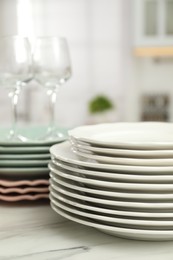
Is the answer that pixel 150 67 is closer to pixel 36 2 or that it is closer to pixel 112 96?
pixel 112 96

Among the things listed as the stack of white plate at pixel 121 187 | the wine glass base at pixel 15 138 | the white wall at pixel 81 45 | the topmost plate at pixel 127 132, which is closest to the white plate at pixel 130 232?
the stack of white plate at pixel 121 187

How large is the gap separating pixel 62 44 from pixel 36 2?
3.09 metres

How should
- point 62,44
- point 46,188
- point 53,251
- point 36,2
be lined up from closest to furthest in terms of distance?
point 53,251, point 46,188, point 62,44, point 36,2

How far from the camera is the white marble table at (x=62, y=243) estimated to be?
0.60 meters

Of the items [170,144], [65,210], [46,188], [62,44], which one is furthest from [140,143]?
[62,44]

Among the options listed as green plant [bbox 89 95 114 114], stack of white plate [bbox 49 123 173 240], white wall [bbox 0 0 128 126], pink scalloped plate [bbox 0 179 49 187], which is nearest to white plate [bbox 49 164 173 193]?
stack of white plate [bbox 49 123 173 240]

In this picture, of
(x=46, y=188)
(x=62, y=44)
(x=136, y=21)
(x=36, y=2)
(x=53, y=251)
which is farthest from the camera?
(x=36, y=2)

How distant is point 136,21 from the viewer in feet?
12.0

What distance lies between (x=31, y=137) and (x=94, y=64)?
3157mm

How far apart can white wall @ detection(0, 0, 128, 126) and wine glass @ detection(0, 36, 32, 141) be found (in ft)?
9.77

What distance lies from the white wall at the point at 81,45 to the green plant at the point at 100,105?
0.20 m

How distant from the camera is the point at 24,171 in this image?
0.83 m

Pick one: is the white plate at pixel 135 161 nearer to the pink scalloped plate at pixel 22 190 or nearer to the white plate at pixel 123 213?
the white plate at pixel 123 213

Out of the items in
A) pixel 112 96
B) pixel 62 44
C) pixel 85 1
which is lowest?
pixel 112 96
